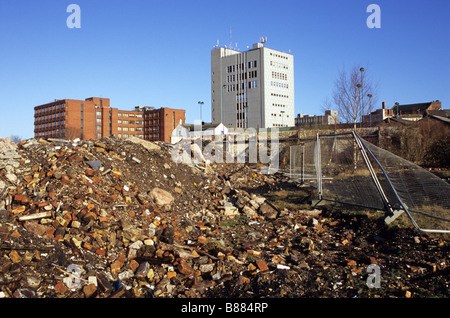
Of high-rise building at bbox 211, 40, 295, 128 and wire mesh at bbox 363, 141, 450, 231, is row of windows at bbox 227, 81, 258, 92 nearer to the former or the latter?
high-rise building at bbox 211, 40, 295, 128

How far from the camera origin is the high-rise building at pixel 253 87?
287ft

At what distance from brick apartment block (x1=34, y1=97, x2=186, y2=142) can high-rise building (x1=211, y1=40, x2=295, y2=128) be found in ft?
102

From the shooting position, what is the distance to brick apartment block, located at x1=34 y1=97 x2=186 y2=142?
10788 centimetres

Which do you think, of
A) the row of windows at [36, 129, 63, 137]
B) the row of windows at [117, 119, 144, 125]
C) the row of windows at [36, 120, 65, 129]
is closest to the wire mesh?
the row of windows at [36, 129, 63, 137]

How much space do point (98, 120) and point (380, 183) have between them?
118 meters

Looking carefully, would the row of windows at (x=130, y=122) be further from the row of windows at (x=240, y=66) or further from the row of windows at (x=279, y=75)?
the row of windows at (x=279, y=75)

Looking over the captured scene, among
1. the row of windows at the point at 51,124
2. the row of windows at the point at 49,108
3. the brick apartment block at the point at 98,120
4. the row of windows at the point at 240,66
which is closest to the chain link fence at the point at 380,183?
the row of windows at the point at 240,66

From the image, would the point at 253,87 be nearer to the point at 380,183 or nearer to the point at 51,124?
the point at 51,124

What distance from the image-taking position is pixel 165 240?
6.29 meters

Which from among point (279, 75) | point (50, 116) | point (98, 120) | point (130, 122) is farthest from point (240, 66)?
point (50, 116)

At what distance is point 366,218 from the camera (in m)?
7.62

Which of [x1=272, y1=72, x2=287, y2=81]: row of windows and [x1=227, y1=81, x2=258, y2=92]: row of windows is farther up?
[x1=272, y1=72, x2=287, y2=81]: row of windows

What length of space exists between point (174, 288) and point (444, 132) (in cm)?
1758

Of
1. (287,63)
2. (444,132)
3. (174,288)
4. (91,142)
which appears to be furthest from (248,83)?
(174,288)
